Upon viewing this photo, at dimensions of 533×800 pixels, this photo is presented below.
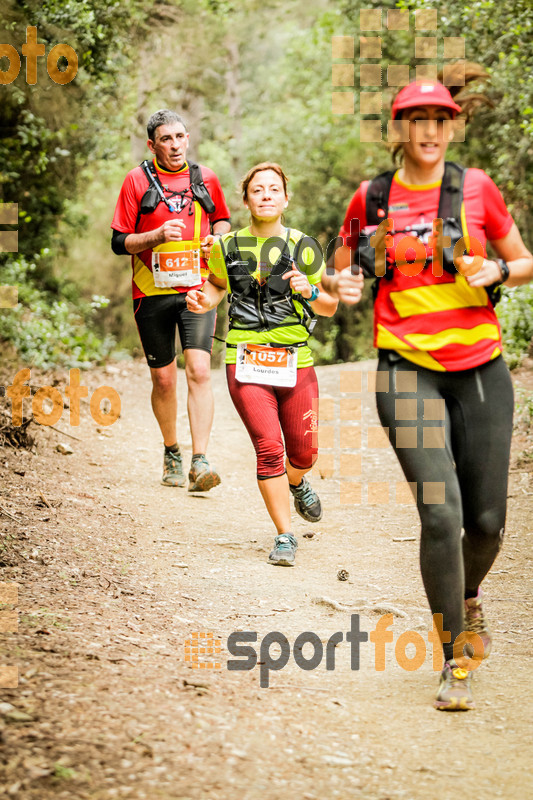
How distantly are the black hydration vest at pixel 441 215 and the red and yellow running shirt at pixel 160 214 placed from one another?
3378 millimetres

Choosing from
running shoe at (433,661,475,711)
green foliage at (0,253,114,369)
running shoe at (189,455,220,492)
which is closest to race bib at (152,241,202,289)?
running shoe at (189,455,220,492)

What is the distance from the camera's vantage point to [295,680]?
3.66 meters

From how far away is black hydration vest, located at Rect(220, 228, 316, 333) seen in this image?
545 cm

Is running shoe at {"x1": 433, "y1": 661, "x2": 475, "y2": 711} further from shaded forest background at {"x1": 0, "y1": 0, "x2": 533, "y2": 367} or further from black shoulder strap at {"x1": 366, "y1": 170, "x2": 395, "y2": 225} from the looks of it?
shaded forest background at {"x1": 0, "y1": 0, "x2": 533, "y2": 367}

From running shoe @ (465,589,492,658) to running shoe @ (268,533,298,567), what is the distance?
1738mm

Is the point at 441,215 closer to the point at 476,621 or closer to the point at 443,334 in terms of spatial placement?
the point at 443,334

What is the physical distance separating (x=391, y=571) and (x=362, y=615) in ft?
3.13

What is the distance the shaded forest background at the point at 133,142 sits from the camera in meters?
11.7

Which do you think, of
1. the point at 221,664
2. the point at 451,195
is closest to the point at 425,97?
the point at 451,195

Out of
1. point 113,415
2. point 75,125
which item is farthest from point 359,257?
point 75,125

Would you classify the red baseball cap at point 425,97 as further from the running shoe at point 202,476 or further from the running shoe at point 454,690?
the running shoe at point 202,476

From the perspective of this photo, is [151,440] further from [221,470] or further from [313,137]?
[313,137]

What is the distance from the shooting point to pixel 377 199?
11.8 feet

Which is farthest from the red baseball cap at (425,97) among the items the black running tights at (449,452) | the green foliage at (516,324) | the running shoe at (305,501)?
the green foliage at (516,324)
